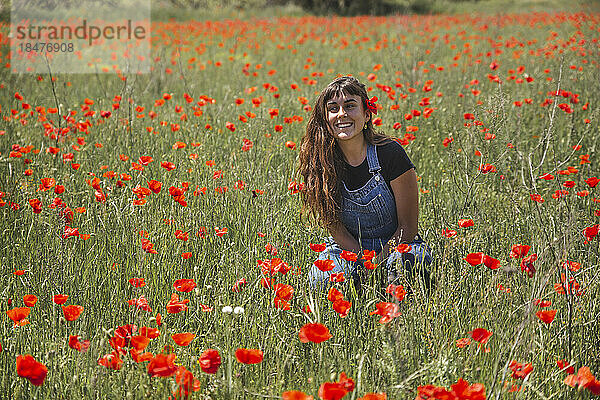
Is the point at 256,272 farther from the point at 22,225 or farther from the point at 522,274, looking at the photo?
the point at 22,225

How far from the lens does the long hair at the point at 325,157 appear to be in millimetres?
2564

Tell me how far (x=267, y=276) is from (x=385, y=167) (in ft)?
2.68

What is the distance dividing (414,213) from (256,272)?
2.46 ft

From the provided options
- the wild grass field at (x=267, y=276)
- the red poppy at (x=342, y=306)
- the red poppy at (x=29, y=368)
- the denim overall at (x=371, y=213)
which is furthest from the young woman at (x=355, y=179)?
the red poppy at (x=29, y=368)

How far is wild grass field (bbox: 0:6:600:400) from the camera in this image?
1550 millimetres


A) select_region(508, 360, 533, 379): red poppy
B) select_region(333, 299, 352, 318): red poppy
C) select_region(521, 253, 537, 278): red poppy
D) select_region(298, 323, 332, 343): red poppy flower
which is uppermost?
select_region(521, 253, 537, 278): red poppy

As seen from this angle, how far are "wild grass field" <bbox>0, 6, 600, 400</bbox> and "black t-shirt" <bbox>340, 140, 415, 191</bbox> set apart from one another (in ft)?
0.77

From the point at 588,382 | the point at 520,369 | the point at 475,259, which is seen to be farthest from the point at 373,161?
the point at 588,382

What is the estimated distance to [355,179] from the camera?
2646 mm

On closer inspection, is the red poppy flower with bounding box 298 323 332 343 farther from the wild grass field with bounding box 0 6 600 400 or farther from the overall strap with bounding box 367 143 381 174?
the overall strap with bounding box 367 143 381 174

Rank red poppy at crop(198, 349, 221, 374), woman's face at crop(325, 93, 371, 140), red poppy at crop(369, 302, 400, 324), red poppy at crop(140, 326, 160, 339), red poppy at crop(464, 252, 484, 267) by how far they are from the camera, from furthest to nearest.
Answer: woman's face at crop(325, 93, 371, 140) → red poppy at crop(464, 252, 484, 267) → red poppy at crop(140, 326, 160, 339) → red poppy at crop(369, 302, 400, 324) → red poppy at crop(198, 349, 221, 374)

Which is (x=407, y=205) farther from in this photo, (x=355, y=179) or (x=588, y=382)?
(x=588, y=382)

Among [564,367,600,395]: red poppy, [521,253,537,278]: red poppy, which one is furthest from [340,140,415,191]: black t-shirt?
[564,367,600,395]: red poppy

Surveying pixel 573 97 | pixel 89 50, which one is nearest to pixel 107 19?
pixel 89 50
